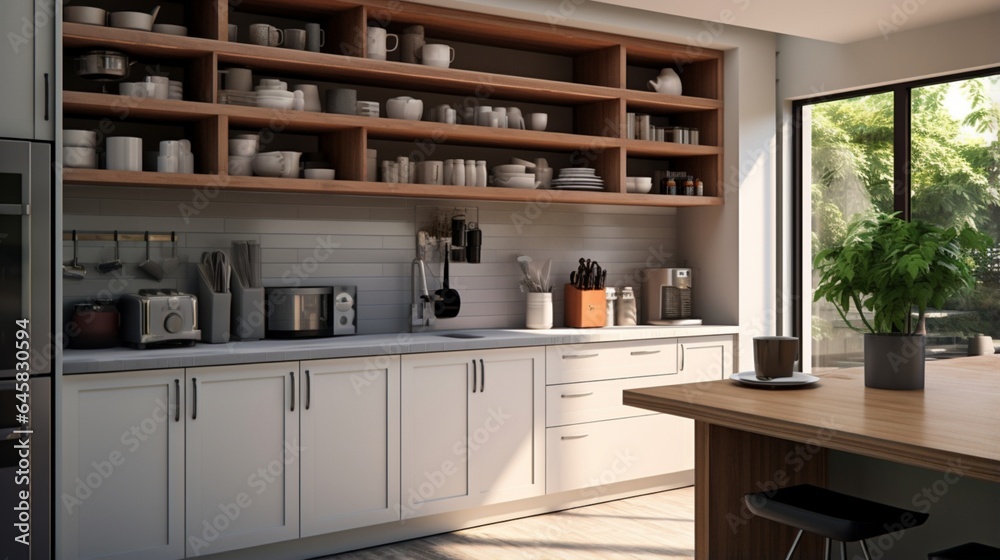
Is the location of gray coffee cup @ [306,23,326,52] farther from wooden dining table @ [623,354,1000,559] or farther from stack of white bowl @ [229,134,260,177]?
wooden dining table @ [623,354,1000,559]

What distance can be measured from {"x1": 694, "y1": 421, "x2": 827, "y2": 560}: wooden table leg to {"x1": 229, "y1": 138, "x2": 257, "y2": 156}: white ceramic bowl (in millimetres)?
2509

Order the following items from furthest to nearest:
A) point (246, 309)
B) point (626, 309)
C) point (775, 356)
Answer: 1. point (626, 309)
2. point (246, 309)
3. point (775, 356)

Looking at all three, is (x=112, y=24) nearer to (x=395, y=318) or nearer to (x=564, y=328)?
(x=395, y=318)

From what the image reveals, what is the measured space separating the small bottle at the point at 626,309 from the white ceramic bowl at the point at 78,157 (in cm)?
298

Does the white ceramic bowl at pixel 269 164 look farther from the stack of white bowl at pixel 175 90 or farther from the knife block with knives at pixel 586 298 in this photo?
the knife block with knives at pixel 586 298

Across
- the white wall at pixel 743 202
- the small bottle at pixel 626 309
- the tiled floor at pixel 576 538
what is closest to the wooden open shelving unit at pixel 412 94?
the white wall at pixel 743 202

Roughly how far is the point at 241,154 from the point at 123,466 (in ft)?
4.72

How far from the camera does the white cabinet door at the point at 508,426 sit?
179 inches

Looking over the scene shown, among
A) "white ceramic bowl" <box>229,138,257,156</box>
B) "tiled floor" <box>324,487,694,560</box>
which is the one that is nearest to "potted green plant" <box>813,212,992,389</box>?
"tiled floor" <box>324,487,694,560</box>

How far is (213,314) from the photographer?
4094 mm

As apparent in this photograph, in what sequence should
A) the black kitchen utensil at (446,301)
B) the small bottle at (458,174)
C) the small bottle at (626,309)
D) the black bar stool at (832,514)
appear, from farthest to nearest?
the small bottle at (626,309) → the black kitchen utensil at (446,301) → the small bottle at (458,174) → the black bar stool at (832,514)

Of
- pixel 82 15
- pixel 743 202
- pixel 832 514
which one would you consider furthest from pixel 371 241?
pixel 832 514

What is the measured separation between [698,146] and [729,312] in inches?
39.4

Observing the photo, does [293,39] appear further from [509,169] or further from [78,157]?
[509,169]
